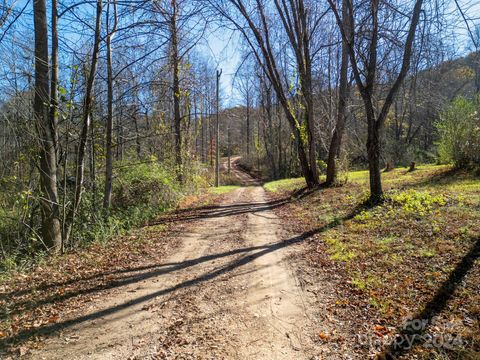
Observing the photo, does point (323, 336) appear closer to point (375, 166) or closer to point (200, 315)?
point (200, 315)

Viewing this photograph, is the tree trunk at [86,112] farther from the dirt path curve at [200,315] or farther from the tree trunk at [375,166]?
the tree trunk at [375,166]

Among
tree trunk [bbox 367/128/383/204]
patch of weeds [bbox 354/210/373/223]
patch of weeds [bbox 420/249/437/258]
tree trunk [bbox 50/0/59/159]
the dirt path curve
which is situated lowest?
the dirt path curve

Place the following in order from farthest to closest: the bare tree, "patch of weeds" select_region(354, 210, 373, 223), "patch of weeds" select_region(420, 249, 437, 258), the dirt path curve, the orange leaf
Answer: the bare tree
"patch of weeds" select_region(354, 210, 373, 223)
"patch of weeds" select_region(420, 249, 437, 258)
the orange leaf
the dirt path curve

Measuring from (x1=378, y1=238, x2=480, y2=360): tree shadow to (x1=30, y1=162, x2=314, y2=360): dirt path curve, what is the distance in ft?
2.72

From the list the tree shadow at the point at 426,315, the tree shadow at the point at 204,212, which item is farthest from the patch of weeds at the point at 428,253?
the tree shadow at the point at 204,212

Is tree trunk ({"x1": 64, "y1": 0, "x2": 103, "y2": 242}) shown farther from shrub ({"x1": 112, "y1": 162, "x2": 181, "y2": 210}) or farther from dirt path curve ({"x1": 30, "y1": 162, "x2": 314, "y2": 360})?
shrub ({"x1": 112, "y1": 162, "x2": 181, "y2": 210})

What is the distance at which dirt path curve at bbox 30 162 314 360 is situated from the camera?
9.50ft

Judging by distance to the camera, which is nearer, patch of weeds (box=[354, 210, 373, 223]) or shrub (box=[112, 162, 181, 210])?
patch of weeds (box=[354, 210, 373, 223])

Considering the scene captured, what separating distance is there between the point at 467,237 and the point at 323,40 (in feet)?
41.9

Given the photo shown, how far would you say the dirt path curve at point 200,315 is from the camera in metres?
2.89

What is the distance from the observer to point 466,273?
374 cm

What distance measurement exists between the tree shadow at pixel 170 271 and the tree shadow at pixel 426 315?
264 cm

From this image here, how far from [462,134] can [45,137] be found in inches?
542

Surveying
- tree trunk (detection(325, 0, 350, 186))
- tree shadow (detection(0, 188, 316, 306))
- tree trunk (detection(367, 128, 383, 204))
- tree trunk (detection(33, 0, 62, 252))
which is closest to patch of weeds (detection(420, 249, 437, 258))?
tree trunk (detection(367, 128, 383, 204))
